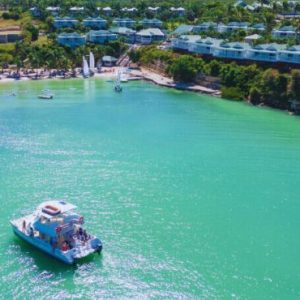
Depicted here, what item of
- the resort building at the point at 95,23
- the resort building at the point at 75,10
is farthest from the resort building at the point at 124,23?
the resort building at the point at 75,10

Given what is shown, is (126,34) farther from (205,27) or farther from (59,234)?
(59,234)

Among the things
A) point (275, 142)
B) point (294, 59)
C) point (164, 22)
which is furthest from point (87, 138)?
point (164, 22)

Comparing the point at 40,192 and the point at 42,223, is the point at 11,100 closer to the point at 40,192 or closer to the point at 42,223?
the point at 40,192

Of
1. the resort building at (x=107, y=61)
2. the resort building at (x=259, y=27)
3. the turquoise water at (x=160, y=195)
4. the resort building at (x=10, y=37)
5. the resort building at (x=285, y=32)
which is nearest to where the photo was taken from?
the turquoise water at (x=160, y=195)

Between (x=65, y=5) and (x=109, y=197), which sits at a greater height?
(x=65, y=5)

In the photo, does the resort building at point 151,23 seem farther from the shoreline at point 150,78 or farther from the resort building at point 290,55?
the resort building at point 290,55

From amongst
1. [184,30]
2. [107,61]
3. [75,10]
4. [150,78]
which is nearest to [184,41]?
[150,78]
